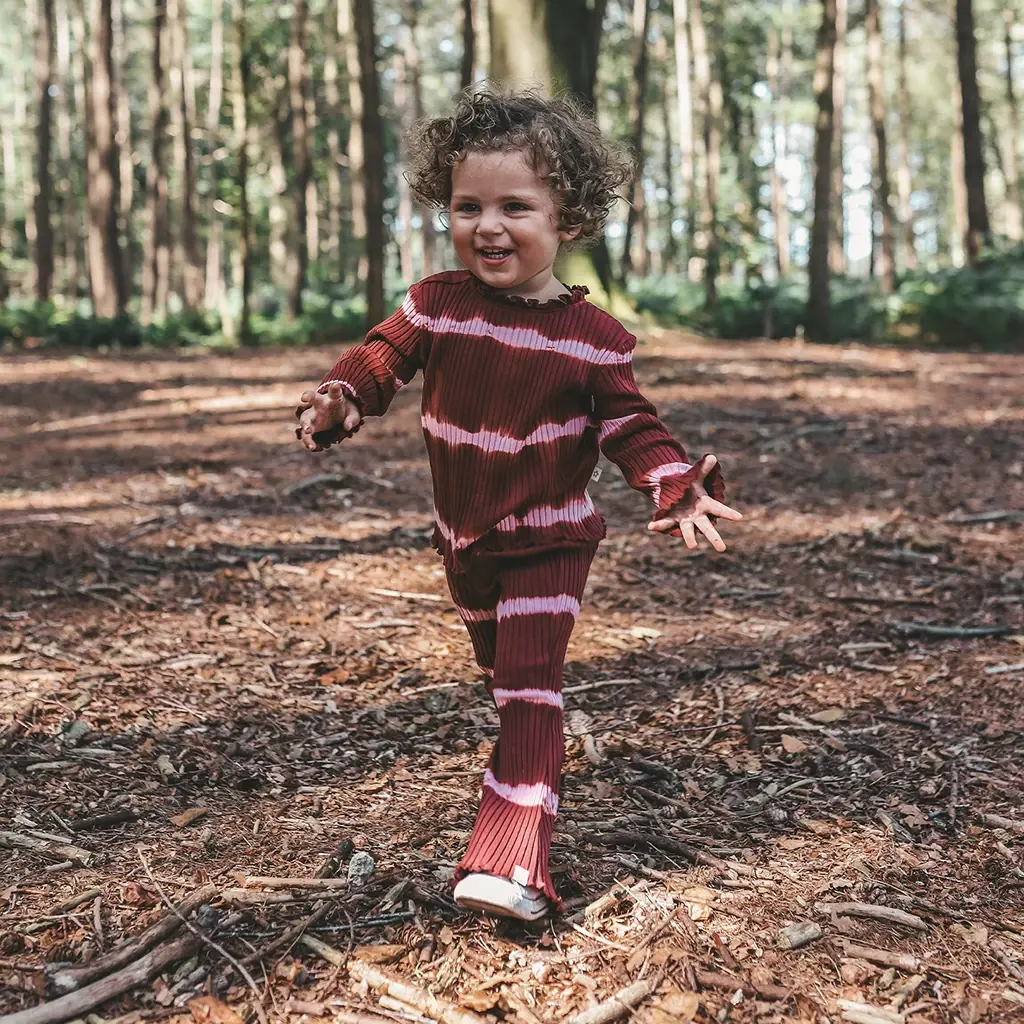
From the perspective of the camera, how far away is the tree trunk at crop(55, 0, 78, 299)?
130 feet

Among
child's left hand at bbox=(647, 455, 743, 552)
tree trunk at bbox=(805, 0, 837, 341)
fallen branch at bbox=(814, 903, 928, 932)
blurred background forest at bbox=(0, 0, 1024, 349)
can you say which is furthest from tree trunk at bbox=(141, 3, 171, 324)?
fallen branch at bbox=(814, 903, 928, 932)

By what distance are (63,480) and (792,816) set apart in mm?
5622

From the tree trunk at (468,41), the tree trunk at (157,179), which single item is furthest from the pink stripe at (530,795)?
the tree trunk at (157,179)

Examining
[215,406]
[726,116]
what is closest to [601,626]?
[215,406]

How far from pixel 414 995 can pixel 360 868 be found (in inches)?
20.0

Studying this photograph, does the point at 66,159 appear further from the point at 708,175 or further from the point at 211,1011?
the point at 211,1011

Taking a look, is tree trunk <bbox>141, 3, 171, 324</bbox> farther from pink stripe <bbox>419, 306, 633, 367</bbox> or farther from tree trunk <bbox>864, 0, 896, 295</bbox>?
pink stripe <bbox>419, 306, 633, 367</bbox>

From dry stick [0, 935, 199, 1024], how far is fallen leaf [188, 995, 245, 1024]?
125mm

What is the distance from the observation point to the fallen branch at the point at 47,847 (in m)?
2.71

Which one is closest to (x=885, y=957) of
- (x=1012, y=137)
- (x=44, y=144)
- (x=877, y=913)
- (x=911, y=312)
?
(x=877, y=913)

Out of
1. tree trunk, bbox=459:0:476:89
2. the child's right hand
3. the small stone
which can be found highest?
tree trunk, bbox=459:0:476:89

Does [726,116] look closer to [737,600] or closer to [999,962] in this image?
[737,600]

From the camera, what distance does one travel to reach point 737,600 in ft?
16.8

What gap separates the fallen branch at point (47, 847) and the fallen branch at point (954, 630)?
3.24 meters
